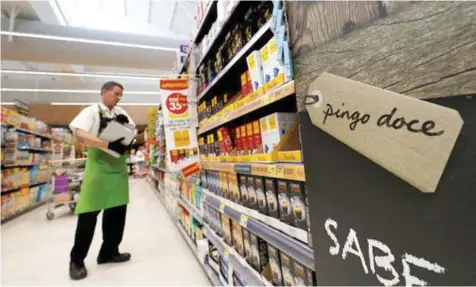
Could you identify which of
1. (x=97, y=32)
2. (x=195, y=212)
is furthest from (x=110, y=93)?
(x=97, y=32)

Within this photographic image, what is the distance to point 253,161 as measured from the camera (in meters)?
1.29

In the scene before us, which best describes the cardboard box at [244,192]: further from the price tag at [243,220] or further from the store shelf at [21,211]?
the store shelf at [21,211]

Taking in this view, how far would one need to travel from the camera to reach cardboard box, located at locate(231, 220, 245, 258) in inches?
61.0

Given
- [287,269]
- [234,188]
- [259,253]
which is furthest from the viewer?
[234,188]

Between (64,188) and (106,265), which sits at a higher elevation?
(64,188)

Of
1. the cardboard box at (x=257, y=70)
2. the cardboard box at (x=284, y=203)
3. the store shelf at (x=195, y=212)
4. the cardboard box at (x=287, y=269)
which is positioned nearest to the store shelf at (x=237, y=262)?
the cardboard box at (x=287, y=269)

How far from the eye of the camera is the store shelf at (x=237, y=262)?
1.36 m

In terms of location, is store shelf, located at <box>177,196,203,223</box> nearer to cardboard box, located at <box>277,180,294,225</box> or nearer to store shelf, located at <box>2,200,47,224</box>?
cardboard box, located at <box>277,180,294,225</box>

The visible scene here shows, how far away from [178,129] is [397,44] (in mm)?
1999

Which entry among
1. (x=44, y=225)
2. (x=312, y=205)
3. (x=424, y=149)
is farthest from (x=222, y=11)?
(x=44, y=225)

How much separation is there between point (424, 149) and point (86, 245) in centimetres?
255

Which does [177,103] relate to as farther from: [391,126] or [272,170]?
[391,126]

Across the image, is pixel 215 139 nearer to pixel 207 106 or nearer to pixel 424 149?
pixel 207 106

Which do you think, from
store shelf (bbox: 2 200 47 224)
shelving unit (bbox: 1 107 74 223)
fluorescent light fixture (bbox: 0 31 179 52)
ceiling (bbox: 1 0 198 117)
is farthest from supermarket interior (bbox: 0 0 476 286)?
ceiling (bbox: 1 0 198 117)
